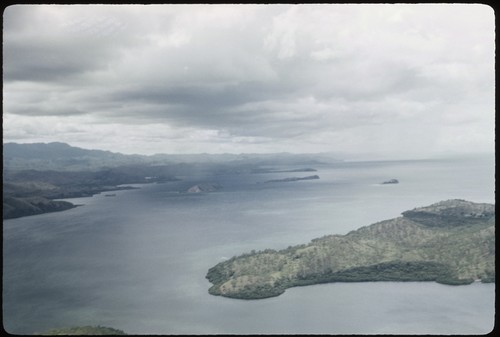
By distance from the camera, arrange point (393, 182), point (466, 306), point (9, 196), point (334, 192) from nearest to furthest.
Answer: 1. point (466, 306)
2. point (9, 196)
3. point (393, 182)
4. point (334, 192)

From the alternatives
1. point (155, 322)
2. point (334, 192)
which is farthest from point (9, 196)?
point (334, 192)

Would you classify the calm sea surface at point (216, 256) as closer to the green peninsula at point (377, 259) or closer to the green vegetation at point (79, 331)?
the green peninsula at point (377, 259)

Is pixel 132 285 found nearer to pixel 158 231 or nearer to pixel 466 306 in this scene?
pixel 158 231

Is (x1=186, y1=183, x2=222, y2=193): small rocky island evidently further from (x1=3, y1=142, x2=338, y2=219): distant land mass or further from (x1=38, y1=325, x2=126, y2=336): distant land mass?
(x1=38, y1=325, x2=126, y2=336): distant land mass

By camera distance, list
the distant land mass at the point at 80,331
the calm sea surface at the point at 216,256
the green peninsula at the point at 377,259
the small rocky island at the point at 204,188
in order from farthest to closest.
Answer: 1. the small rocky island at the point at 204,188
2. the green peninsula at the point at 377,259
3. the calm sea surface at the point at 216,256
4. the distant land mass at the point at 80,331

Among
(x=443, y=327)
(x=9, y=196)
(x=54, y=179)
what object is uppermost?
(x=54, y=179)

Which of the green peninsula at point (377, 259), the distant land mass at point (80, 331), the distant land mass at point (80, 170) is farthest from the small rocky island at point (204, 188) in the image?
the distant land mass at point (80, 331)

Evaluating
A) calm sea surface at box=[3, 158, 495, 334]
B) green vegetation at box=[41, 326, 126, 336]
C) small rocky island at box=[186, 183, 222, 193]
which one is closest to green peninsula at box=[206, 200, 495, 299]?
calm sea surface at box=[3, 158, 495, 334]
